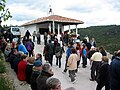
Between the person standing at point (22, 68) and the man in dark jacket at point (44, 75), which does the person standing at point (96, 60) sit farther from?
the man in dark jacket at point (44, 75)

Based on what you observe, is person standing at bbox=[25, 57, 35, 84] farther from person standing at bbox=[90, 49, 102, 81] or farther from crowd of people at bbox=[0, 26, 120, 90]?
person standing at bbox=[90, 49, 102, 81]

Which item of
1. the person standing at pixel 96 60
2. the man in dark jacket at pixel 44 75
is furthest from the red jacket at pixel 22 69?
the person standing at pixel 96 60

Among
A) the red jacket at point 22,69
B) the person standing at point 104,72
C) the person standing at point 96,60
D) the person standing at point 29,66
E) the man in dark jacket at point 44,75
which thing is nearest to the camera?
the man in dark jacket at point 44,75

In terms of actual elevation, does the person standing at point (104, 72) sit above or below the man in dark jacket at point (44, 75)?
below

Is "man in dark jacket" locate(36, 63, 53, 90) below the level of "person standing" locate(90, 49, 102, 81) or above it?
above

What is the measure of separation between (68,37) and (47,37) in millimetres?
2094

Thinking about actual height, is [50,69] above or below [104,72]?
above

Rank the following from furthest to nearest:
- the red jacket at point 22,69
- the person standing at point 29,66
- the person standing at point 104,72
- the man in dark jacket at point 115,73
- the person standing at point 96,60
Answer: the person standing at point 96,60 → the red jacket at point 22,69 → the person standing at point 104,72 → the person standing at point 29,66 → the man in dark jacket at point 115,73

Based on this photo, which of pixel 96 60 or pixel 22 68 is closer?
pixel 22 68

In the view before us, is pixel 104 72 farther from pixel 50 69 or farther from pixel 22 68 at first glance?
pixel 50 69

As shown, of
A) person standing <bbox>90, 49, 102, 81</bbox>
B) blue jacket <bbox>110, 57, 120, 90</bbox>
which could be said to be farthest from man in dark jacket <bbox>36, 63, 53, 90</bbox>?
person standing <bbox>90, 49, 102, 81</bbox>

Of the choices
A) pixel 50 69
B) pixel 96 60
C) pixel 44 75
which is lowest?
pixel 96 60

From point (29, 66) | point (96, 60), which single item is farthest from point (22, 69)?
point (96, 60)

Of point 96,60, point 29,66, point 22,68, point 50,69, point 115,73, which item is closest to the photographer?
point 50,69
